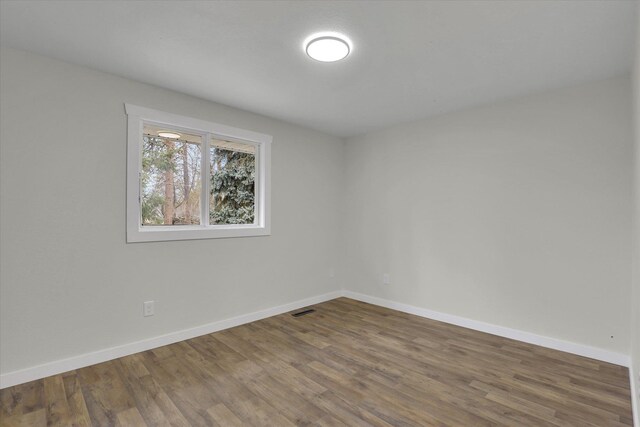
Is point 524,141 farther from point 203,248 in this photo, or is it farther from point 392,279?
point 203,248

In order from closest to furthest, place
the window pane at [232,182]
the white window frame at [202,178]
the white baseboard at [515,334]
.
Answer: the white baseboard at [515,334] → the white window frame at [202,178] → the window pane at [232,182]

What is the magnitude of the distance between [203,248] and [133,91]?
1.54 metres

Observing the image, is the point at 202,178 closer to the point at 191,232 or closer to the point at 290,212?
the point at 191,232

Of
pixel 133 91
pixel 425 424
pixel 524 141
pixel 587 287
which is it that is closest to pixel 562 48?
pixel 524 141

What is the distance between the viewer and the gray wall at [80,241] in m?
2.21

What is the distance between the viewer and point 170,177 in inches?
121

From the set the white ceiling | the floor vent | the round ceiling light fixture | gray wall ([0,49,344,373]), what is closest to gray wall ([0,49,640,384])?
gray wall ([0,49,344,373])

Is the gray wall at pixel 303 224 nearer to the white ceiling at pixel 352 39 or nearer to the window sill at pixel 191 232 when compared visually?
the window sill at pixel 191 232

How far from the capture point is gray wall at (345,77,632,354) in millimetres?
2596

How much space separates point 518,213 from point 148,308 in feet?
11.6

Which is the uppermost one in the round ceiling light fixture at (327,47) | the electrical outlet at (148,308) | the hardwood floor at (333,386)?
the round ceiling light fixture at (327,47)

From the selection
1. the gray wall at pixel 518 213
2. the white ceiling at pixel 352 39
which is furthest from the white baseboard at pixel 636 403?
the white ceiling at pixel 352 39

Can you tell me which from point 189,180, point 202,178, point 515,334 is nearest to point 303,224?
→ point 202,178

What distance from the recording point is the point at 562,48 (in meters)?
2.17
